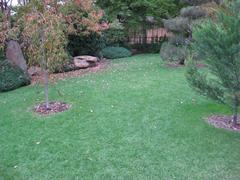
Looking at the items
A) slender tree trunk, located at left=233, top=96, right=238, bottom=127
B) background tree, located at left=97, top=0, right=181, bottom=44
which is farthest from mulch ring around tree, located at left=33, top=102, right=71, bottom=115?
background tree, located at left=97, top=0, right=181, bottom=44

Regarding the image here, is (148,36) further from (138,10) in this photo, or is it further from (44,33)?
(44,33)

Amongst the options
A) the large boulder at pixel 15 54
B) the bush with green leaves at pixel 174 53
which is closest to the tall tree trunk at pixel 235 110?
the bush with green leaves at pixel 174 53

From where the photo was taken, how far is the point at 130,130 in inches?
236

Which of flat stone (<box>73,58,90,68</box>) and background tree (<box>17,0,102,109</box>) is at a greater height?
background tree (<box>17,0,102,109</box>)

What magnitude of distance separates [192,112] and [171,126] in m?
0.94

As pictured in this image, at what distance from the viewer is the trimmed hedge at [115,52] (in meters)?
16.4

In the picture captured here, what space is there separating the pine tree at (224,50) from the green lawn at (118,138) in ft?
2.04

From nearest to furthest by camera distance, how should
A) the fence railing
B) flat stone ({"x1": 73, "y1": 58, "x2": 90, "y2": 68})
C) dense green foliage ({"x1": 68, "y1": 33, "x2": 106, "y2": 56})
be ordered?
flat stone ({"x1": 73, "y1": 58, "x2": 90, "y2": 68}) → dense green foliage ({"x1": 68, "y1": 33, "x2": 106, "y2": 56}) → the fence railing

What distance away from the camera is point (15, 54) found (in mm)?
11523

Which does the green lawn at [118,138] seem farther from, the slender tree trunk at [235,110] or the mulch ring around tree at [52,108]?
the slender tree trunk at [235,110]

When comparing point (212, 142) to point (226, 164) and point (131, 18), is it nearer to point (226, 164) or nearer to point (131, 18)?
point (226, 164)

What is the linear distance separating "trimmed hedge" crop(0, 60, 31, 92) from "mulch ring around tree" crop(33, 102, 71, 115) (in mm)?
2621

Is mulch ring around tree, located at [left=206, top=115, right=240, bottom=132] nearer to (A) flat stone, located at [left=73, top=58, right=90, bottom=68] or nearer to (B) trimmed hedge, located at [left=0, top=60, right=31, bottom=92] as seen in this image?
(B) trimmed hedge, located at [left=0, top=60, right=31, bottom=92]

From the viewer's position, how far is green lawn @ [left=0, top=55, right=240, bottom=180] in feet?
15.1
